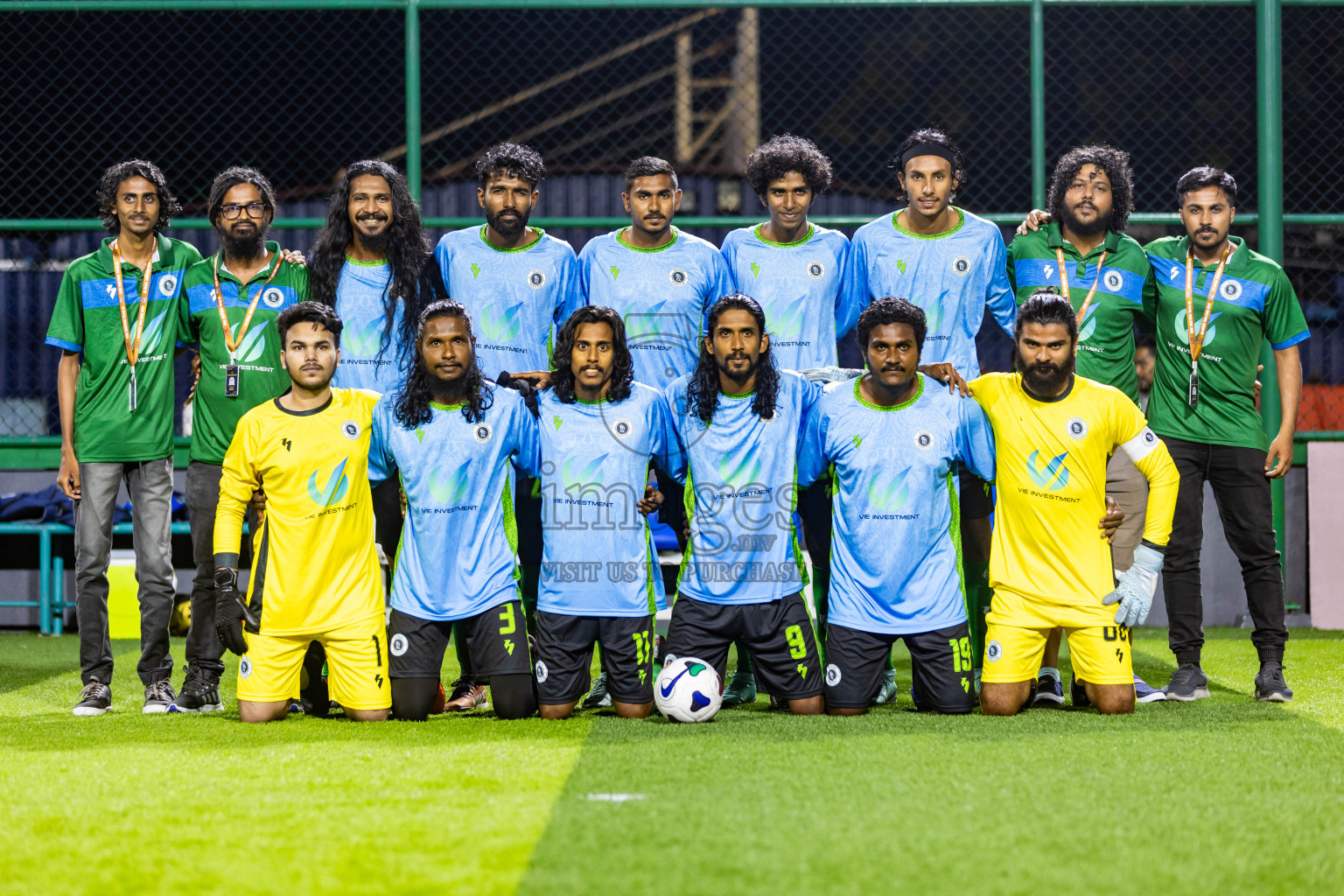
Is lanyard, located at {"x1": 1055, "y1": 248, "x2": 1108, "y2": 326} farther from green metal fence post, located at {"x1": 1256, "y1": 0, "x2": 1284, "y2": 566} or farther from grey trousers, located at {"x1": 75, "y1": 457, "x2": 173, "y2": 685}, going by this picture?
grey trousers, located at {"x1": 75, "y1": 457, "x2": 173, "y2": 685}

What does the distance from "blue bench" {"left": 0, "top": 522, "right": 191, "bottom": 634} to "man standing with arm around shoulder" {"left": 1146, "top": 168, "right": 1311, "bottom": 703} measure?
19.8 feet

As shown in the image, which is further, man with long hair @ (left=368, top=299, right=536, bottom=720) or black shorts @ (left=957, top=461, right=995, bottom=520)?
black shorts @ (left=957, top=461, right=995, bottom=520)

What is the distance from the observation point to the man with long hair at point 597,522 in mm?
5312

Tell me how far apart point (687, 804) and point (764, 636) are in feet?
5.47

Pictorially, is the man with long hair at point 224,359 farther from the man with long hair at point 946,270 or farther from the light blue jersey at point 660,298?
the man with long hair at point 946,270

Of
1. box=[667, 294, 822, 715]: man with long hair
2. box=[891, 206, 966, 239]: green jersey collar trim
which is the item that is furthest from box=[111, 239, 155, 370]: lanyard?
box=[891, 206, 966, 239]: green jersey collar trim

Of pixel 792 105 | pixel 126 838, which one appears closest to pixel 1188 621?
pixel 126 838

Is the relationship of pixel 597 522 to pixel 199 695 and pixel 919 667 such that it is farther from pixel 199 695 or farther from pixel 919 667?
pixel 199 695

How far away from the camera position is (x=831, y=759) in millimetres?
4285

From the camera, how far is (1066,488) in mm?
5293

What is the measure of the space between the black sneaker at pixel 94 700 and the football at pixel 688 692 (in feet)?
7.79

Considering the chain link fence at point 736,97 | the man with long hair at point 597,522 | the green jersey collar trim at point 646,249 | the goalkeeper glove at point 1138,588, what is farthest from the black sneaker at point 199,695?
the chain link fence at point 736,97

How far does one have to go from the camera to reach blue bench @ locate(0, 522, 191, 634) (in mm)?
8648

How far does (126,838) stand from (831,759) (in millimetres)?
2086
